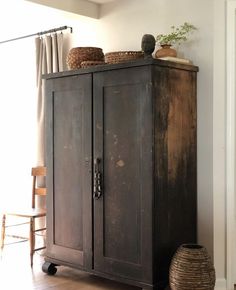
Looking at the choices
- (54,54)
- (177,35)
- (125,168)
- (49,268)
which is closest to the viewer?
(125,168)

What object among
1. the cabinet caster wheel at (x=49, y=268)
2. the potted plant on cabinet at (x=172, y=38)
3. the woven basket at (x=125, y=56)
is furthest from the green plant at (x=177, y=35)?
the cabinet caster wheel at (x=49, y=268)

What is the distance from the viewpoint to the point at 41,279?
11.8 ft

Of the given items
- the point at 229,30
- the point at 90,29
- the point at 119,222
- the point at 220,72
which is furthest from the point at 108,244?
the point at 90,29

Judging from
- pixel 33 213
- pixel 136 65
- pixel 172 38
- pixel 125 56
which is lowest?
pixel 33 213

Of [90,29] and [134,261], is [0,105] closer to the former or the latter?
[90,29]

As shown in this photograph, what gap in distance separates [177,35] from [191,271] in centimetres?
176

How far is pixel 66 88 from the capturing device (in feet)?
11.8

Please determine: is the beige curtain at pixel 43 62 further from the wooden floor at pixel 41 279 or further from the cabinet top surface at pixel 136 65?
the wooden floor at pixel 41 279

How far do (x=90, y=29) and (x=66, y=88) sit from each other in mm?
916

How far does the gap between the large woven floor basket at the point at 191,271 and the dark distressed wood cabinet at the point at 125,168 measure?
0.14 m

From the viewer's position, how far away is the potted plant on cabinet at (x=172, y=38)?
11.0ft

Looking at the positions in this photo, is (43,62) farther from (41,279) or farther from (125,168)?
(41,279)

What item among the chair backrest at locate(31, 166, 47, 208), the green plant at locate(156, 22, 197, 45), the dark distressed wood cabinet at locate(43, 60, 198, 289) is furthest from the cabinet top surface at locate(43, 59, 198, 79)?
the chair backrest at locate(31, 166, 47, 208)

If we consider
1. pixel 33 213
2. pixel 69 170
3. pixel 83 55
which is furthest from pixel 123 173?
pixel 33 213
